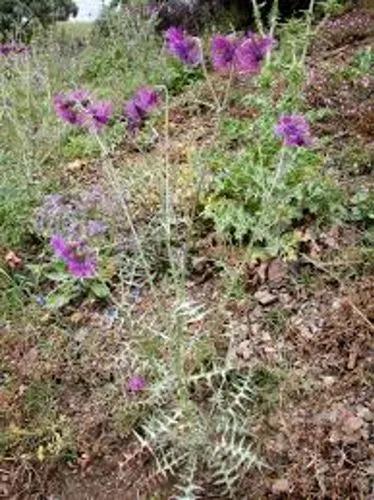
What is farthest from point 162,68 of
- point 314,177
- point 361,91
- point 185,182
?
point 314,177

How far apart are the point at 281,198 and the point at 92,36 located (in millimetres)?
5953

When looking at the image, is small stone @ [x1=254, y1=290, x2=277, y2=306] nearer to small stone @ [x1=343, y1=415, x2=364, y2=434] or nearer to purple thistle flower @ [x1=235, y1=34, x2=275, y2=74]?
small stone @ [x1=343, y1=415, x2=364, y2=434]

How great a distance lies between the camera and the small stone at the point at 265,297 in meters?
3.26

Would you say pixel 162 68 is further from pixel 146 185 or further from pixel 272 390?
pixel 272 390

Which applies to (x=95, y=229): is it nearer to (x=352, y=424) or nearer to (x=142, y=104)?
(x=142, y=104)

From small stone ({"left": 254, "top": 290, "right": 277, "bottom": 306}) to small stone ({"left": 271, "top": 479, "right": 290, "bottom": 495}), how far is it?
0.84 meters

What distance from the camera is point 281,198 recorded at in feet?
11.5

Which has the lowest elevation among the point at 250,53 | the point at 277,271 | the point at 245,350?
the point at 245,350

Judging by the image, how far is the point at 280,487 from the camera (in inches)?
102

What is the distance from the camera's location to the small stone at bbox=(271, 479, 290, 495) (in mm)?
2578

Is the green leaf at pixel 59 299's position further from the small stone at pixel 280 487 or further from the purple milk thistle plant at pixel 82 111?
the small stone at pixel 280 487

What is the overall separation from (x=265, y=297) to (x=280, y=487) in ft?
2.92

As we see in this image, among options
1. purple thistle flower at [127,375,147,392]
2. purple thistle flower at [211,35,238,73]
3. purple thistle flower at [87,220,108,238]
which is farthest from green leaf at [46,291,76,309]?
purple thistle flower at [211,35,238,73]

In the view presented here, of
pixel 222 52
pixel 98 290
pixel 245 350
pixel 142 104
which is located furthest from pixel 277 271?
pixel 222 52
